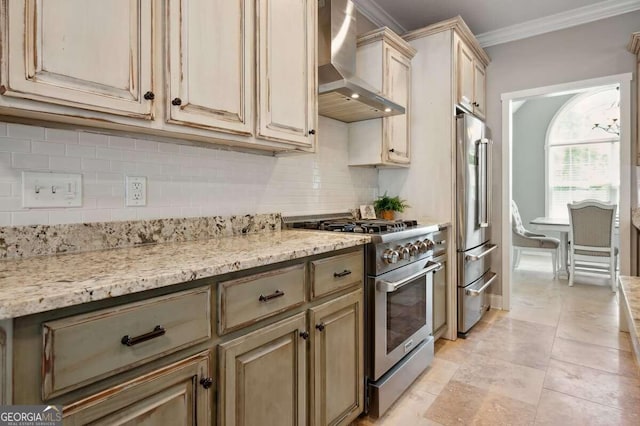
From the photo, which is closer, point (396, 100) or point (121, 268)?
point (121, 268)

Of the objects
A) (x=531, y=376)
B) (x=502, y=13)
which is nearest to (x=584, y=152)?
(x=502, y=13)

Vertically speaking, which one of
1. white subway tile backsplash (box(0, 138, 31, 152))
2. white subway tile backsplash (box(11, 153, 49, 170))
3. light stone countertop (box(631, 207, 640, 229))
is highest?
white subway tile backsplash (box(0, 138, 31, 152))

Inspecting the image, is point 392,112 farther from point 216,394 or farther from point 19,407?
point 19,407

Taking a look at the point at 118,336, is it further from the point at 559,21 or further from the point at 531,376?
the point at 559,21

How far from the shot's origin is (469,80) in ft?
10.2

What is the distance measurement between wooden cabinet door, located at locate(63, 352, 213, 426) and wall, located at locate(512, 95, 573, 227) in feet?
22.9

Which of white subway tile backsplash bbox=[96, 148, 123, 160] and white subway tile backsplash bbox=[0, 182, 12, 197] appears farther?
white subway tile backsplash bbox=[96, 148, 123, 160]

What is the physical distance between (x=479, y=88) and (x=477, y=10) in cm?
66

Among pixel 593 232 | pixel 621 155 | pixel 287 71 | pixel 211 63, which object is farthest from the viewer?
pixel 593 232

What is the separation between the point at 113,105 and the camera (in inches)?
45.3

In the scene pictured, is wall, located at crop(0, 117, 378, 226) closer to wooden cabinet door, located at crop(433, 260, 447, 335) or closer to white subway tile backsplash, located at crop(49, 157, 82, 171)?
white subway tile backsplash, located at crop(49, 157, 82, 171)

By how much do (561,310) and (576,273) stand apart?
188 centimetres

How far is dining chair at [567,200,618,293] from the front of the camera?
14.0 ft

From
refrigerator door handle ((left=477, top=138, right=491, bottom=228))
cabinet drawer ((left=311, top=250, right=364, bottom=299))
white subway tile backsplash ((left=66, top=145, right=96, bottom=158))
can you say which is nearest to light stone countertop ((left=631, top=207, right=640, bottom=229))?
refrigerator door handle ((left=477, top=138, right=491, bottom=228))
